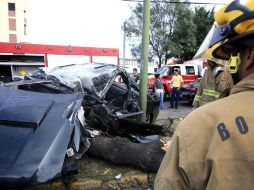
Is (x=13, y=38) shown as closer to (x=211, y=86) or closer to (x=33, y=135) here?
(x=211, y=86)

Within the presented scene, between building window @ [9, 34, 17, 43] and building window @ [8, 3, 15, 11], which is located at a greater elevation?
building window @ [8, 3, 15, 11]

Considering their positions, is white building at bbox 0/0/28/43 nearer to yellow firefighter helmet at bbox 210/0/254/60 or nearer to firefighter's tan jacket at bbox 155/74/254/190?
yellow firefighter helmet at bbox 210/0/254/60

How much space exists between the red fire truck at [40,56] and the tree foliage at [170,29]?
45.8 ft

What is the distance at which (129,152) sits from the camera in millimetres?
4711

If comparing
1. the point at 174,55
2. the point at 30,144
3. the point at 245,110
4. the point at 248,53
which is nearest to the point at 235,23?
the point at 248,53

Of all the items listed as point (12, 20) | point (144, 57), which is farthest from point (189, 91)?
point (12, 20)

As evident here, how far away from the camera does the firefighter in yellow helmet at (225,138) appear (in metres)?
1.06

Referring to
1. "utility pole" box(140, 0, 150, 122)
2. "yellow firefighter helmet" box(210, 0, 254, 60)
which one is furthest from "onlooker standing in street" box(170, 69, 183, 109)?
"yellow firefighter helmet" box(210, 0, 254, 60)

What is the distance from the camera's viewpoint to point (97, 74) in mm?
6312

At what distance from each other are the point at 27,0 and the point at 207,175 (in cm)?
7062

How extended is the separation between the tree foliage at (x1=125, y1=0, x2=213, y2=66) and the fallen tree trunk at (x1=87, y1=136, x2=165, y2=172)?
27246 millimetres

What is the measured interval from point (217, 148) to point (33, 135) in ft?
9.71

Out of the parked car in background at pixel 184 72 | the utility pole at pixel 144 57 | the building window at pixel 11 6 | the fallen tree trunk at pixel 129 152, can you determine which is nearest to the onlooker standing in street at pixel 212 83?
the fallen tree trunk at pixel 129 152

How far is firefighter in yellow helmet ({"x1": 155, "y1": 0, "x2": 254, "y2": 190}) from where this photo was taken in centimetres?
106
